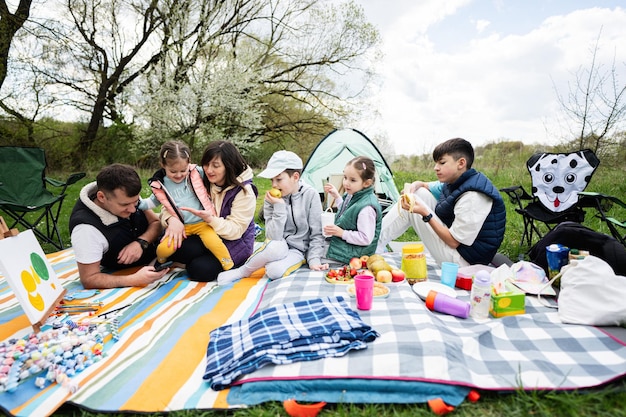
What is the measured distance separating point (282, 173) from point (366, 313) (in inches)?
55.2

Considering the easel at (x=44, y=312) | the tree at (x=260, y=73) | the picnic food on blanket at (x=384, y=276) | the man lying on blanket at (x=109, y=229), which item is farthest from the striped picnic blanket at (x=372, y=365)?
the tree at (x=260, y=73)

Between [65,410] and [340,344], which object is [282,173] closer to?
[340,344]

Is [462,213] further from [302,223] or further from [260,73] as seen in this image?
[260,73]

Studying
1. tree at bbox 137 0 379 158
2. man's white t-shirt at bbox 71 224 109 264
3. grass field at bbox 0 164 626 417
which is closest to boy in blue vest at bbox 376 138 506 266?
grass field at bbox 0 164 626 417

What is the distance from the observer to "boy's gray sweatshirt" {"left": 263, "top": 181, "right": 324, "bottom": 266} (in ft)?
10.4

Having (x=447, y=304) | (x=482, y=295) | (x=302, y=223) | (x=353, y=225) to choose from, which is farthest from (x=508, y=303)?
(x=302, y=223)

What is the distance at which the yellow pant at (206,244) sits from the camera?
9.86 ft

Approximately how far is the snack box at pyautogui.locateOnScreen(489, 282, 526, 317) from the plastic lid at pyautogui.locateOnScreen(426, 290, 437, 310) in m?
0.35

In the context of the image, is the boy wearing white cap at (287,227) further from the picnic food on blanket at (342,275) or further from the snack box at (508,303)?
the snack box at (508,303)

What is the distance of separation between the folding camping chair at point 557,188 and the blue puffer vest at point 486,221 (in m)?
0.90

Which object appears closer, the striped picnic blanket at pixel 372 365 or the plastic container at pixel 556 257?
the striped picnic blanket at pixel 372 365

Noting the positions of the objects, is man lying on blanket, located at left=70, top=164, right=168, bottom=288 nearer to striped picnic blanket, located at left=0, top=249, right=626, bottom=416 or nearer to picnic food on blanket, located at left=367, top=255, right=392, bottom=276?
striped picnic blanket, located at left=0, top=249, right=626, bottom=416

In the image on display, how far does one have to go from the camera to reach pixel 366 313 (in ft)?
7.18

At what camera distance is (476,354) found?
183cm
